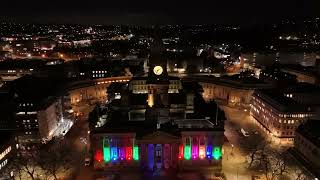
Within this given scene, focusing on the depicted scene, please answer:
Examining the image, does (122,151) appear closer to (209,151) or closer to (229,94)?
(209,151)

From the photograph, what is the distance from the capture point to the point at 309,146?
2712 inches

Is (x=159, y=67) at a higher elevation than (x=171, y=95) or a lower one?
higher

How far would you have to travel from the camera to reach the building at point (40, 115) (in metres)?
80.4

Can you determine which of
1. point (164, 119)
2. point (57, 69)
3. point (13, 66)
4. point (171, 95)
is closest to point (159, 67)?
point (171, 95)

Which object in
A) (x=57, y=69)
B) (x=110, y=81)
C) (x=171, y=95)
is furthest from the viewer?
(x=57, y=69)

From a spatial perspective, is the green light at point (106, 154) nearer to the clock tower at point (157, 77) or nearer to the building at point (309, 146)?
the clock tower at point (157, 77)

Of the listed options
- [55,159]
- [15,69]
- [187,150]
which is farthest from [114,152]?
[15,69]

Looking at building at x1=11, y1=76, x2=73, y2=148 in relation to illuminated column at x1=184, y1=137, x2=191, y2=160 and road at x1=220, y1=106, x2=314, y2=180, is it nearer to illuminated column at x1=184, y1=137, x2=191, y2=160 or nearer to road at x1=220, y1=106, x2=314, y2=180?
illuminated column at x1=184, y1=137, x2=191, y2=160

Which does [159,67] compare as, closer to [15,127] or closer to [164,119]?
[164,119]

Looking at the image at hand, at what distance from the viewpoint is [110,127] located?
7044cm

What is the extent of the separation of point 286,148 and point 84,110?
205ft

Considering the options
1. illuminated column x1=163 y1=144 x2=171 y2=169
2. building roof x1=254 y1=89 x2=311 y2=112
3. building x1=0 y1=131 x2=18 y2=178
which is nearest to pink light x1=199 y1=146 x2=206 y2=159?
illuminated column x1=163 y1=144 x2=171 y2=169

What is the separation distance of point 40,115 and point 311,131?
205 ft

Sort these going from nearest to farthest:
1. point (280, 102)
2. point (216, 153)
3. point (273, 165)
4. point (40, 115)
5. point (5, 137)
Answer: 1. point (273, 165)
2. point (216, 153)
3. point (5, 137)
4. point (40, 115)
5. point (280, 102)
